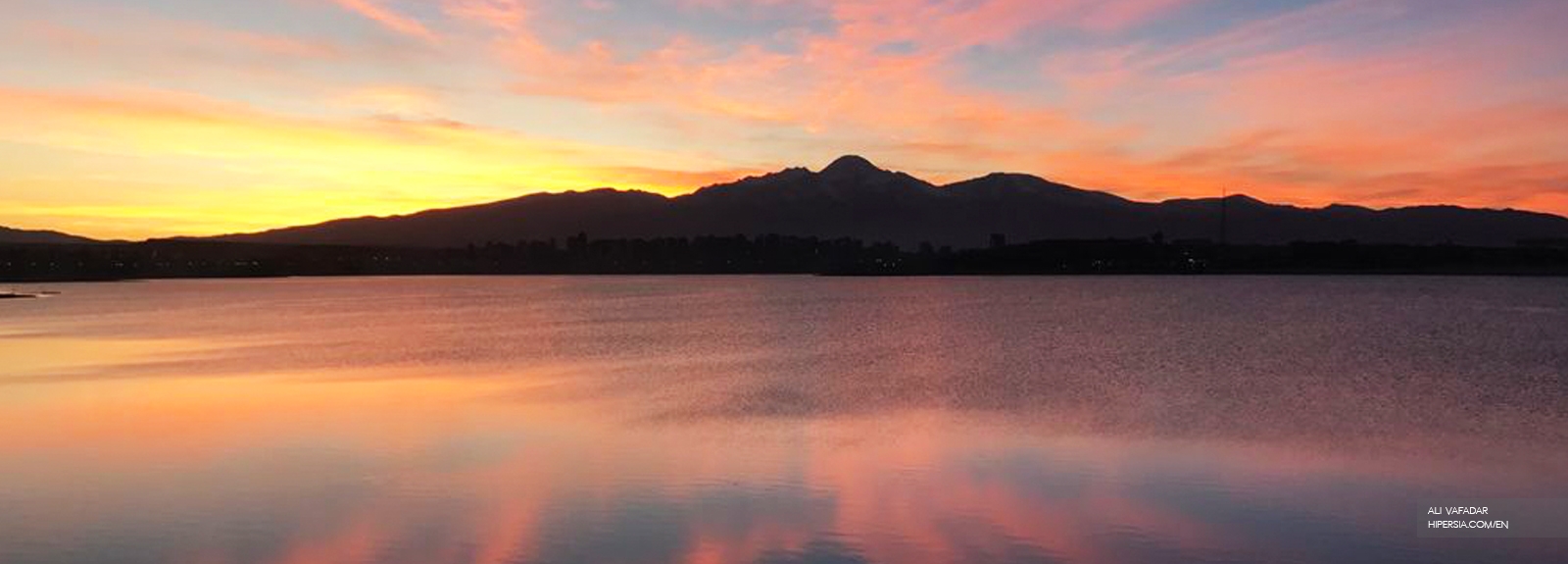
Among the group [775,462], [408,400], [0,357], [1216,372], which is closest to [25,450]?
[408,400]

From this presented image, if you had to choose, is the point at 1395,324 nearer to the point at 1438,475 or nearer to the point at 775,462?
the point at 1438,475

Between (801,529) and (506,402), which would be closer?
(801,529)

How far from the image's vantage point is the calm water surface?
15.7 metres

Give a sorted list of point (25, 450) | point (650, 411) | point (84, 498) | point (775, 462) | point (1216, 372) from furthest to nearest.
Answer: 1. point (1216, 372)
2. point (650, 411)
3. point (25, 450)
4. point (775, 462)
5. point (84, 498)

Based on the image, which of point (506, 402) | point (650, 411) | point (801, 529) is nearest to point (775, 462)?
point (801, 529)

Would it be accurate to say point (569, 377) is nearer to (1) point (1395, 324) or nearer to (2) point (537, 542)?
(2) point (537, 542)

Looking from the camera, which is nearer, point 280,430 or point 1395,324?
point 280,430

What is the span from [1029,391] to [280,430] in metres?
22.0

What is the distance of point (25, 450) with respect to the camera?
2445 cm

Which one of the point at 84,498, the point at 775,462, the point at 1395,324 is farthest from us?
the point at 1395,324

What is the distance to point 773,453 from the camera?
2347 cm

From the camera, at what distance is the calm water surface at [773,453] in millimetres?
15719

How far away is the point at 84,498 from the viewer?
19.0 m

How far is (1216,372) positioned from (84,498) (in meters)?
36.7
